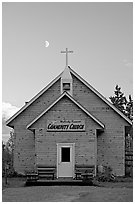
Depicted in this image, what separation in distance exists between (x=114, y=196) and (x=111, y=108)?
39.3 ft

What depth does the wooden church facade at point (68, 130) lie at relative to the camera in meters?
23.8

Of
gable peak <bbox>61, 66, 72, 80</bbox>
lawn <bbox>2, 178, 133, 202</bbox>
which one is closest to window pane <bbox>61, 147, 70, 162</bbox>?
gable peak <bbox>61, 66, 72, 80</bbox>

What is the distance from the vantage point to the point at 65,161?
940 inches

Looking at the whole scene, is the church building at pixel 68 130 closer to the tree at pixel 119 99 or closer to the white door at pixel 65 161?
the white door at pixel 65 161

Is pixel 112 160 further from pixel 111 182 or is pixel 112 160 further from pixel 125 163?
pixel 111 182

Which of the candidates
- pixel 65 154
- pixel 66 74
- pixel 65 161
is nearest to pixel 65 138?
pixel 65 154

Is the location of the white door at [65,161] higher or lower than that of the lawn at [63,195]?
higher

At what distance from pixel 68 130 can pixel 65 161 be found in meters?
1.70

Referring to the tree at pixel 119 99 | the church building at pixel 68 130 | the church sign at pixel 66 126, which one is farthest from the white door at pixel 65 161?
the tree at pixel 119 99

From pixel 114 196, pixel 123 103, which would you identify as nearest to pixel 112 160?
pixel 114 196

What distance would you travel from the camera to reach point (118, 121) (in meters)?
26.7

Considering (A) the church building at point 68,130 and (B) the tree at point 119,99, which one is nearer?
(A) the church building at point 68,130

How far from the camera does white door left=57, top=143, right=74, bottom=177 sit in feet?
78.0

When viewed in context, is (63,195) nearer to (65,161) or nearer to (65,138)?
(65,161)
